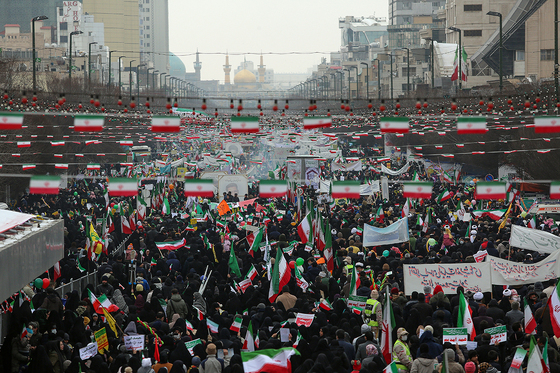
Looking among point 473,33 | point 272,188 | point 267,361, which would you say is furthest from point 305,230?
point 473,33

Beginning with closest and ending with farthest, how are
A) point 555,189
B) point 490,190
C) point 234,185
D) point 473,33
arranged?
1. point 555,189
2. point 490,190
3. point 234,185
4. point 473,33

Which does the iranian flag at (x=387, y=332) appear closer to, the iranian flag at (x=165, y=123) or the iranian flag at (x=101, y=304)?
the iranian flag at (x=101, y=304)

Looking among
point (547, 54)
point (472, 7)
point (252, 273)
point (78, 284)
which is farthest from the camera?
point (472, 7)

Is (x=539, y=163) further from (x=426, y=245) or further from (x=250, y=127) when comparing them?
(x=250, y=127)

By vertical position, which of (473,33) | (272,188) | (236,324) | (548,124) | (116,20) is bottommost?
(236,324)

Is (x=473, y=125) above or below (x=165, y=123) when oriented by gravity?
below

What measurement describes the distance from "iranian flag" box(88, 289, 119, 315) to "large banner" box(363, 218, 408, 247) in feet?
22.4

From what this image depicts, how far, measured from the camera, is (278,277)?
1329 centimetres

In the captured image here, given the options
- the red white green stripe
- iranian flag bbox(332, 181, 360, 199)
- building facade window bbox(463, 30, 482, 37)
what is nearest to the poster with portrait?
iranian flag bbox(332, 181, 360, 199)

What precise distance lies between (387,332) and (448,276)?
10.00ft

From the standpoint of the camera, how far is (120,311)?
483 inches

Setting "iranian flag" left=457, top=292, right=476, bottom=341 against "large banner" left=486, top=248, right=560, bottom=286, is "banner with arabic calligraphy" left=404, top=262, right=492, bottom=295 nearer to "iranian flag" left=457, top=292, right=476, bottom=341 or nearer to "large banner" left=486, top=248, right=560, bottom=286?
"large banner" left=486, top=248, right=560, bottom=286

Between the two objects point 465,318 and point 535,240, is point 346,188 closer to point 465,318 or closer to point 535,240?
point 535,240

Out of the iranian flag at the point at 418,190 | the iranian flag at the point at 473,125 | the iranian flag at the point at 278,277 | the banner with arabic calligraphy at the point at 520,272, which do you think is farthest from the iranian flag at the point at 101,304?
the iranian flag at the point at 418,190
